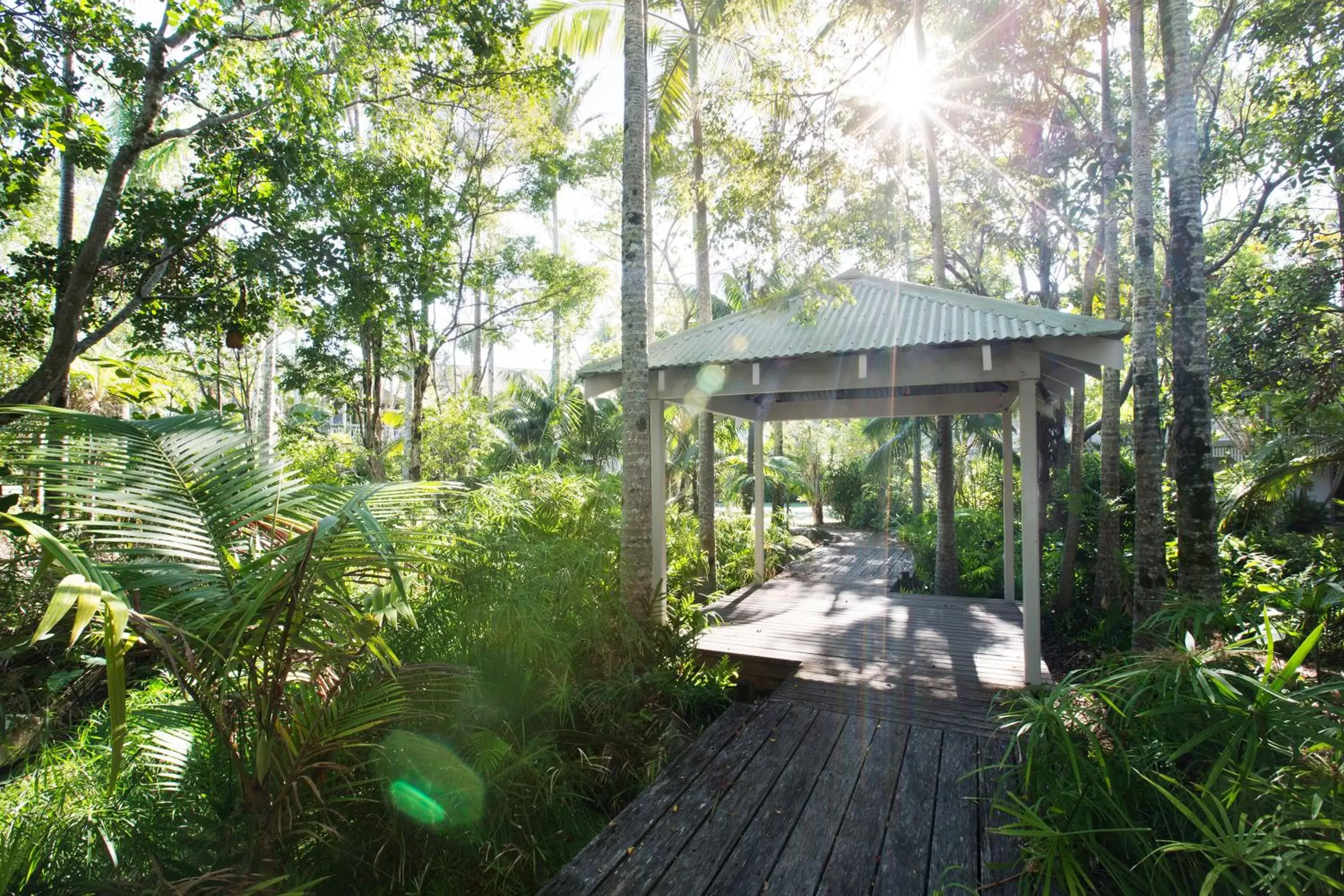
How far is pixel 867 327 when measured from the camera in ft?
18.8

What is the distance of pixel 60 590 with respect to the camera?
1298mm

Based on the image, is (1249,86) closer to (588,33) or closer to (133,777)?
(588,33)

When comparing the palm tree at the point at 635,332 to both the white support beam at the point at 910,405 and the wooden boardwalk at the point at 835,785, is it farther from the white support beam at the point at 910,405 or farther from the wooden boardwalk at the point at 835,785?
the white support beam at the point at 910,405

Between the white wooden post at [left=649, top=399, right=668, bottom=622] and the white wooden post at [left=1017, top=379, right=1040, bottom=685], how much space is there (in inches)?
120

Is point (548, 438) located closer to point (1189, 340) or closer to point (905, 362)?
point (905, 362)

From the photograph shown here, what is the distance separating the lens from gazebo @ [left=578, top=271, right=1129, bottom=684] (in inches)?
Answer: 190

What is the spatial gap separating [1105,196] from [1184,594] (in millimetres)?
6464

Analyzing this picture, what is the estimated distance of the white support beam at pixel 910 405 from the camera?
7.61 m

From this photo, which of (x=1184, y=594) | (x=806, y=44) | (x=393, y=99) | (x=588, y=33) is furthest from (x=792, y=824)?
(x=588, y=33)

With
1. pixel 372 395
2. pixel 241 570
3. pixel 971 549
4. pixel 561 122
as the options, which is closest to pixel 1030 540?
pixel 241 570

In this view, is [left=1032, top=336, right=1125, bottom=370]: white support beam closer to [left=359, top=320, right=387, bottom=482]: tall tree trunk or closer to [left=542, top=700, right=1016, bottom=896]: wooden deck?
[left=542, top=700, right=1016, bottom=896]: wooden deck

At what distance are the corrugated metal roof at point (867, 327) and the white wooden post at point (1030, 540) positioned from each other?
581 mm

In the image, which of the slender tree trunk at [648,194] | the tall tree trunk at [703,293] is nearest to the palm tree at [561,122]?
the slender tree trunk at [648,194]

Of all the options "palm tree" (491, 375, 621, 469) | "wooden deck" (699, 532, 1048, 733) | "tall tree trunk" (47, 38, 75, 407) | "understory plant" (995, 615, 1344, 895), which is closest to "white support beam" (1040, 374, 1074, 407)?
"wooden deck" (699, 532, 1048, 733)
